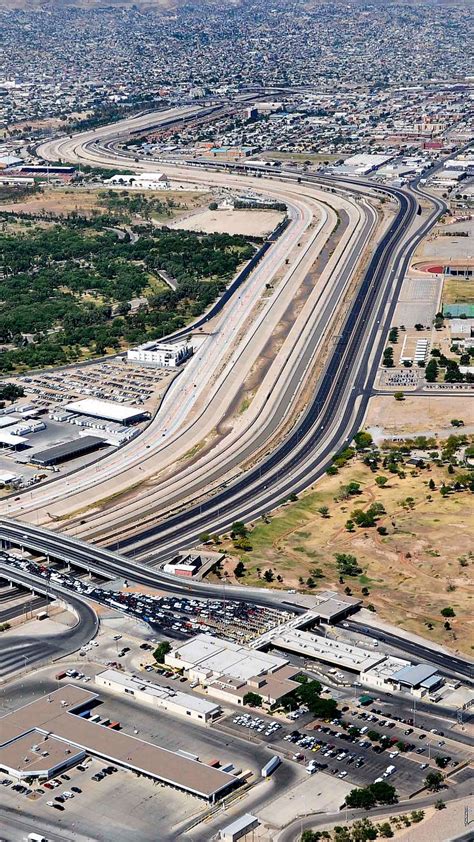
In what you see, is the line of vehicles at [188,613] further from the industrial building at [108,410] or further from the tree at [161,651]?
the industrial building at [108,410]

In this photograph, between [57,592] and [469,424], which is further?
[469,424]

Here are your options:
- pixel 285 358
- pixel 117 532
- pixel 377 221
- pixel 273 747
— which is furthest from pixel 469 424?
Answer: pixel 377 221

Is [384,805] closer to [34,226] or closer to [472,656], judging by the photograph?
[472,656]

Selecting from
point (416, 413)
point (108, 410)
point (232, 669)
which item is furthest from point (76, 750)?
point (416, 413)

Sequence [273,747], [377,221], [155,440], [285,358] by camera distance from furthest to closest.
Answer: [377,221] < [285,358] < [155,440] < [273,747]

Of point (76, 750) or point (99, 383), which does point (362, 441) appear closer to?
point (99, 383)

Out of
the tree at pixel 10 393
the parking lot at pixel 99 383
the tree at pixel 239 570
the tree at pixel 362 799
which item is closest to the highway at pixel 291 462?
the tree at pixel 239 570

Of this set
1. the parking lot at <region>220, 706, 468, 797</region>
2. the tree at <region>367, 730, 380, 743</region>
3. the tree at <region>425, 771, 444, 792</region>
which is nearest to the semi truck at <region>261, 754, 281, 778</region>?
the parking lot at <region>220, 706, 468, 797</region>
